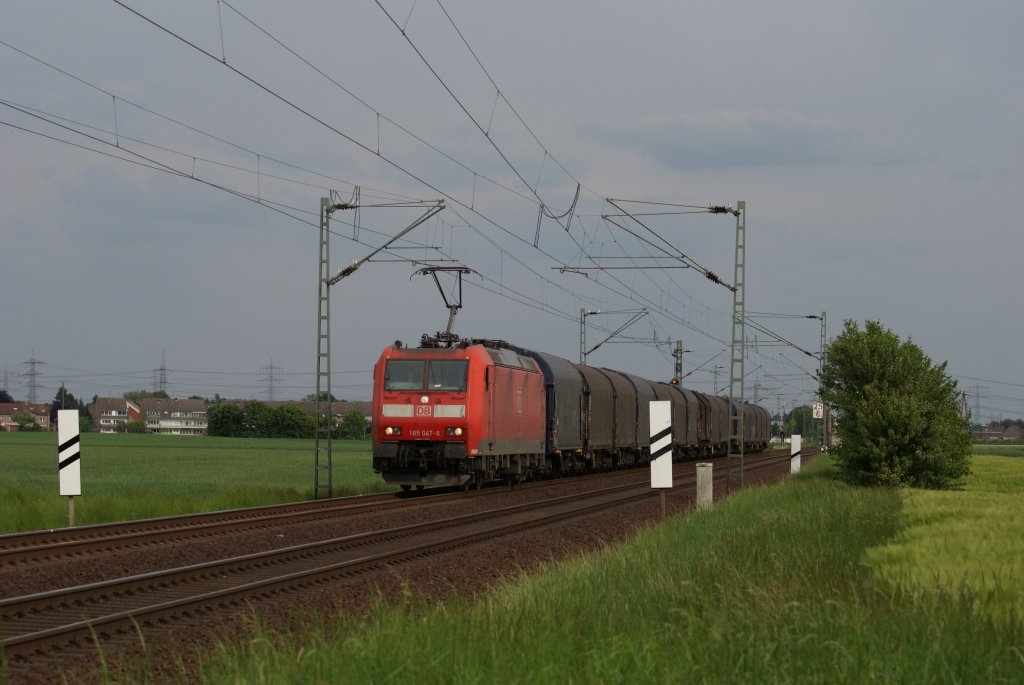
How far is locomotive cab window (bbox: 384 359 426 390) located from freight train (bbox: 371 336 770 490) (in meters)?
0.03

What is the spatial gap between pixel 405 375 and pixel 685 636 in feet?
76.2

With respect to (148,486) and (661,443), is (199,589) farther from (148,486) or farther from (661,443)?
(148,486)

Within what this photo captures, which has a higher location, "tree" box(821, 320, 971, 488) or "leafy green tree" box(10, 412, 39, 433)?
"tree" box(821, 320, 971, 488)

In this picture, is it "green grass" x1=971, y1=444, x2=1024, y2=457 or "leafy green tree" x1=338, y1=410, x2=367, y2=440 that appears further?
"leafy green tree" x1=338, y1=410, x2=367, y2=440

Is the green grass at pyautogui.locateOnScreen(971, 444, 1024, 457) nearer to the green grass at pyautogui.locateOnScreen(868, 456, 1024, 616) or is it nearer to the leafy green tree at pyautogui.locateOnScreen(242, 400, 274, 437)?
the green grass at pyautogui.locateOnScreen(868, 456, 1024, 616)

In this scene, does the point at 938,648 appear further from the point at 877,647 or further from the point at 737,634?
the point at 737,634

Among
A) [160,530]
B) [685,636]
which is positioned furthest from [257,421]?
[685,636]

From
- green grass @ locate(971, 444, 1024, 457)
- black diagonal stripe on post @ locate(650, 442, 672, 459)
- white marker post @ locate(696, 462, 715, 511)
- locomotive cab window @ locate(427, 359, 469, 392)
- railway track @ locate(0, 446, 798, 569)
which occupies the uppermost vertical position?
locomotive cab window @ locate(427, 359, 469, 392)

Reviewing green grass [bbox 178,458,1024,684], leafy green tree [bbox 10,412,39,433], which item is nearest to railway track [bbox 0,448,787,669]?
green grass [bbox 178,458,1024,684]

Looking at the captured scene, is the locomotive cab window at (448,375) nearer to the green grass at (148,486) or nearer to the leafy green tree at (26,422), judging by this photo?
the green grass at (148,486)

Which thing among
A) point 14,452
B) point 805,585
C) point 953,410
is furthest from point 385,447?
point 14,452

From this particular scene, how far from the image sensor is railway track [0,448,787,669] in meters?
9.98

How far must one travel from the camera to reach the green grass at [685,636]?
6098mm

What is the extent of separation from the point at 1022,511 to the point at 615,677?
17.0 metres
